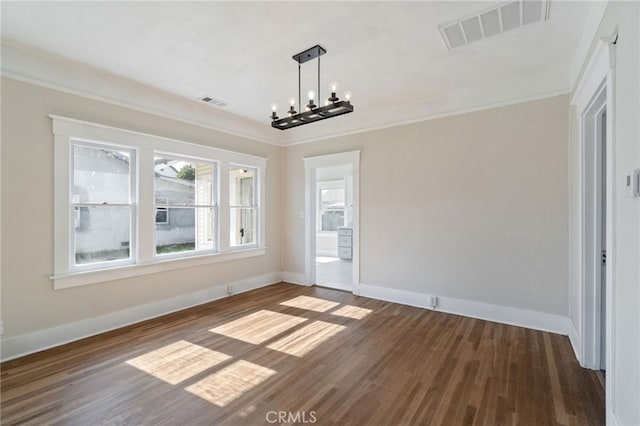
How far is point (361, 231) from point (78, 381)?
12.1ft

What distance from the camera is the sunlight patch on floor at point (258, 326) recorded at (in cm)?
318

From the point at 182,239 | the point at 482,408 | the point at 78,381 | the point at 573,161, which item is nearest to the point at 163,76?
the point at 182,239

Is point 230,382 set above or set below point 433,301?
below

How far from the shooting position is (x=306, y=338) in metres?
3.14

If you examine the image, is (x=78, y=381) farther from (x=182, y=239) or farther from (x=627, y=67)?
(x=627, y=67)

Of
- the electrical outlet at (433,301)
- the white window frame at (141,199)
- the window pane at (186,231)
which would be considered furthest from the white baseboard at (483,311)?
the window pane at (186,231)

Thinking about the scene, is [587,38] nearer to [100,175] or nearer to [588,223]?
[588,223]

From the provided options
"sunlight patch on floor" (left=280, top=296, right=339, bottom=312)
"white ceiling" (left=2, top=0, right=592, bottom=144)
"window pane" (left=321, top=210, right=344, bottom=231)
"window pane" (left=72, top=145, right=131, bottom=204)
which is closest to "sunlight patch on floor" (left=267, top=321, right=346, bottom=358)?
"sunlight patch on floor" (left=280, top=296, right=339, bottom=312)

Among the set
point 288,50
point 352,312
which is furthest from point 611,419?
point 288,50

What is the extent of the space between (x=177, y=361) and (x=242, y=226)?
8.94 ft

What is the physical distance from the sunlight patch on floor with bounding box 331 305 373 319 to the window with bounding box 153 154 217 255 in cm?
222

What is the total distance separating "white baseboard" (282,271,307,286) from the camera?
5.42 metres

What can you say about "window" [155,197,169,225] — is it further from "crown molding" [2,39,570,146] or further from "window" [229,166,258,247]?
"crown molding" [2,39,570,146]

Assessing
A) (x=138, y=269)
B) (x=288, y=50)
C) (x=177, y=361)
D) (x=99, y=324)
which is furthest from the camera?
(x=138, y=269)
